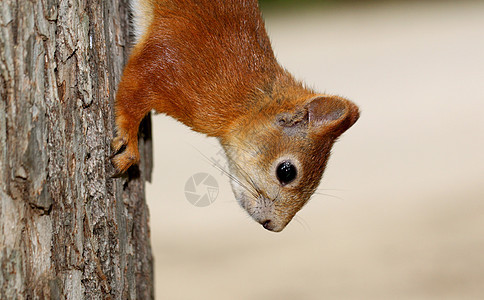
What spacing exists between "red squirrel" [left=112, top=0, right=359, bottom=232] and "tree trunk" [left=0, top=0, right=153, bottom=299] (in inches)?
10.4

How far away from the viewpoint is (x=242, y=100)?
302 centimetres

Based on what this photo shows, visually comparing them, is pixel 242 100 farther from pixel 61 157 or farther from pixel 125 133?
pixel 61 157

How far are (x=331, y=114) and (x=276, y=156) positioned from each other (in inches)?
14.1

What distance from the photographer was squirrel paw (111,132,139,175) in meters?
2.55

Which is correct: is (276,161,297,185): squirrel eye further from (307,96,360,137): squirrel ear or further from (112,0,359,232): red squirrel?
(307,96,360,137): squirrel ear

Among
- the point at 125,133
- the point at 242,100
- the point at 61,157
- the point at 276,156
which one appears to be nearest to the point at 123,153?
the point at 125,133

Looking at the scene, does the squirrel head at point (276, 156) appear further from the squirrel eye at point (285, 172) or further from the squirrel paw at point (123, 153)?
the squirrel paw at point (123, 153)

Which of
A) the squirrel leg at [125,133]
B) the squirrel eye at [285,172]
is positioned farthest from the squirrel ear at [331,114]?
the squirrel leg at [125,133]

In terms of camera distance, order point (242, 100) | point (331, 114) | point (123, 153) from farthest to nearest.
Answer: point (242, 100) < point (331, 114) < point (123, 153)

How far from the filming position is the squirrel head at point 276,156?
3.02m

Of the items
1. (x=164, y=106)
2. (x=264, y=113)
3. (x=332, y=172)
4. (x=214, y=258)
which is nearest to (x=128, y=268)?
(x=164, y=106)

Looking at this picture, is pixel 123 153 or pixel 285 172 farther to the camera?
pixel 285 172

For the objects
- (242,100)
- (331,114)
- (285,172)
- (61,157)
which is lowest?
(61,157)

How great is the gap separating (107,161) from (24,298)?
2.20 ft
